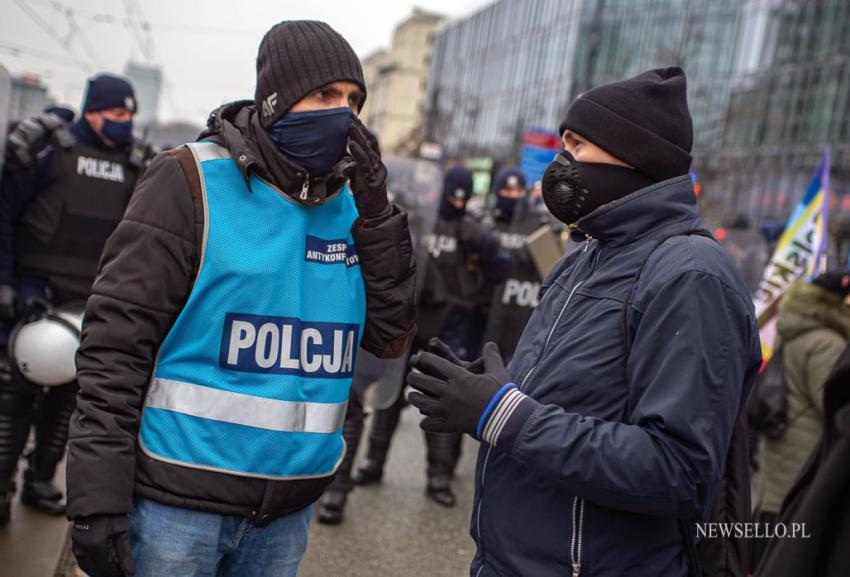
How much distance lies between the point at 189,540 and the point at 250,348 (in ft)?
1.50

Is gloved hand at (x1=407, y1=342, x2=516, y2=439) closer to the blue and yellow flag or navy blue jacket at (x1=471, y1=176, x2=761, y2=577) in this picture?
navy blue jacket at (x1=471, y1=176, x2=761, y2=577)

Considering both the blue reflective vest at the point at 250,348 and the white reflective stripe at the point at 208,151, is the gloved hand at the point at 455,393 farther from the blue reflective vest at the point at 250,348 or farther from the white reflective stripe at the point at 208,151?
the white reflective stripe at the point at 208,151

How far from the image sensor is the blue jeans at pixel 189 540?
6.40ft

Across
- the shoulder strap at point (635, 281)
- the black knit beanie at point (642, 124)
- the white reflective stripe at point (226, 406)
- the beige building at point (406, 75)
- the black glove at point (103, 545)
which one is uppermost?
the beige building at point (406, 75)

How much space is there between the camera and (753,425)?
4.65m

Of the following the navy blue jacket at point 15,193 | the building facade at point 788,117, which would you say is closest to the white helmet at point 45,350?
the navy blue jacket at point 15,193

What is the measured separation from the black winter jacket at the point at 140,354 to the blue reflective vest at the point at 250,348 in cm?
3

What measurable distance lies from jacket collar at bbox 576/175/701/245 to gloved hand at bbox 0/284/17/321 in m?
3.13

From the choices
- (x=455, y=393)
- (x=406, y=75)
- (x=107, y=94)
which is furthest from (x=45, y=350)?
(x=406, y=75)

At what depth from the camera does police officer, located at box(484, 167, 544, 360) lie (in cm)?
595

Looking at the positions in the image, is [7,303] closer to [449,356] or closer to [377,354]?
[377,354]

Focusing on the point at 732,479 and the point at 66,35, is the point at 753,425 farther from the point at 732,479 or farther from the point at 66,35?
the point at 66,35

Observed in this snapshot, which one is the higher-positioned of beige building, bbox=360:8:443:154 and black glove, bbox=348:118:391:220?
beige building, bbox=360:8:443:154

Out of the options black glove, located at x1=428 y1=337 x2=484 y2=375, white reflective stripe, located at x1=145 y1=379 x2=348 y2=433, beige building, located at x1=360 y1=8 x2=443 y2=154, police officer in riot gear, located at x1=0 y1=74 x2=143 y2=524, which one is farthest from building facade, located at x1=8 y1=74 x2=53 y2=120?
beige building, located at x1=360 y1=8 x2=443 y2=154
